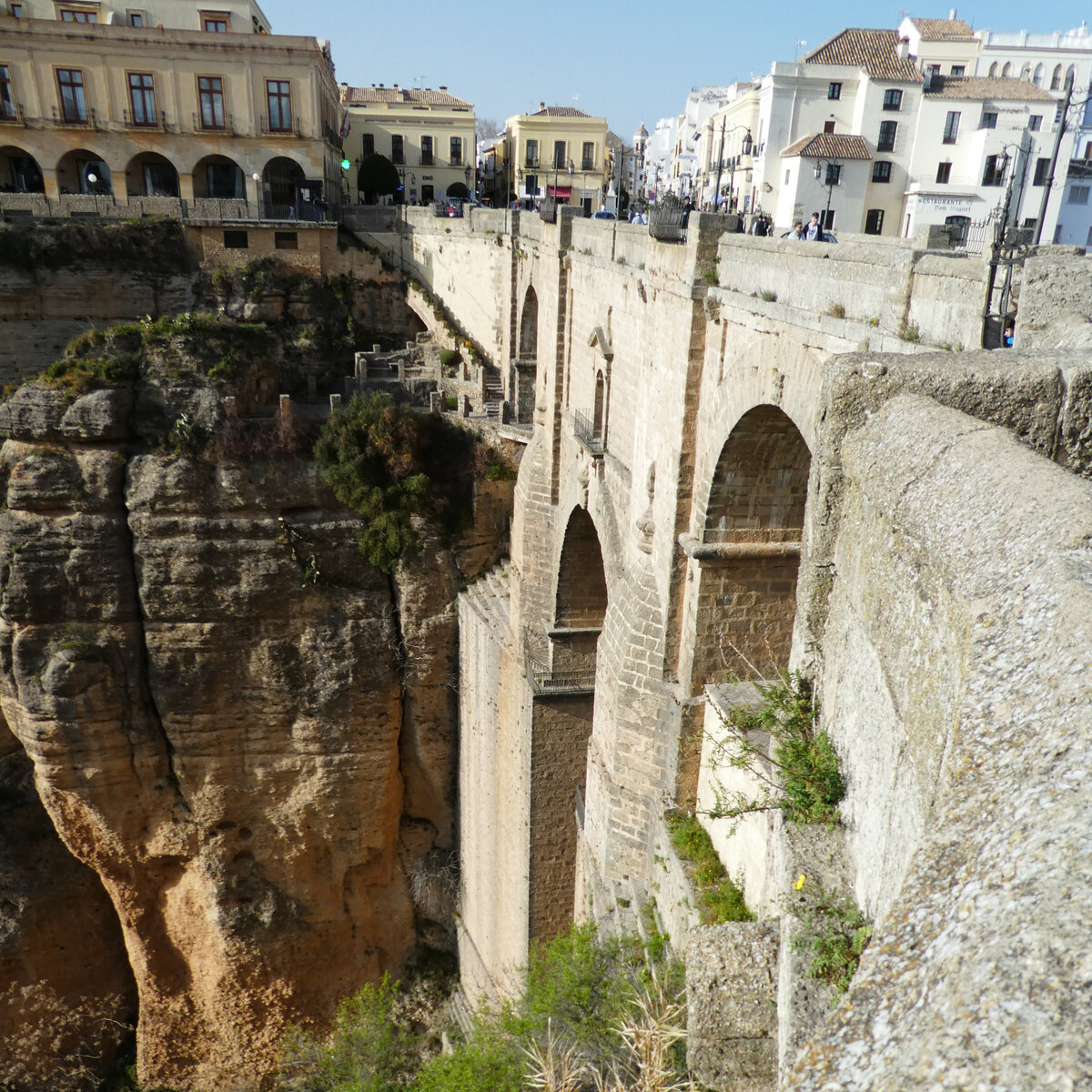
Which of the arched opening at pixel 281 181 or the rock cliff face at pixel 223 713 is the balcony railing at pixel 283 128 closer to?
the arched opening at pixel 281 181

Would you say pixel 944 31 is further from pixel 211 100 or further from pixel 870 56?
pixel 211 100

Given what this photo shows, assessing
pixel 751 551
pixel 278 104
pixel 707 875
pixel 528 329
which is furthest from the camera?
pixel 278 104

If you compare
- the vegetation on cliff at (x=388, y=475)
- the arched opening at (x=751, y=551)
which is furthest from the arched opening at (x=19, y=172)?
the arched opening at (x=751, y=551)

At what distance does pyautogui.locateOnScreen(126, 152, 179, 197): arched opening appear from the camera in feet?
87.5

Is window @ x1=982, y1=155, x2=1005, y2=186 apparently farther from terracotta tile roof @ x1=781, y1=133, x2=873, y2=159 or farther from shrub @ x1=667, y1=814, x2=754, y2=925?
shrub @ x1=667, y1=814, x2=754, y2=925

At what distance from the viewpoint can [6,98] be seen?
24.3 m

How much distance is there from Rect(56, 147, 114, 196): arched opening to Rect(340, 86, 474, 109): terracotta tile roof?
14.0 meters

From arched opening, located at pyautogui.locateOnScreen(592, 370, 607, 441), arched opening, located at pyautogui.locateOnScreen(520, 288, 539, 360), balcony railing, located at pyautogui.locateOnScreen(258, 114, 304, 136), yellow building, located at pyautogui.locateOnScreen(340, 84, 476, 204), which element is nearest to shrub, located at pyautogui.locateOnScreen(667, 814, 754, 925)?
arched opening, located at pyautogui.locateOnScreen(592, 370, 607, 441)

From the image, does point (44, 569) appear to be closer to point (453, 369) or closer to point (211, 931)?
point (211, 931)

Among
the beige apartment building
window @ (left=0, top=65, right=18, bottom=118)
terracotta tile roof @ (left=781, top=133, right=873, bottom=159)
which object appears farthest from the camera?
terracotta tile roof @ (left=781, top=133, right=873, bottom=159)

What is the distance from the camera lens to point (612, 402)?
11.5m

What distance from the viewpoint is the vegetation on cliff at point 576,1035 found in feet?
22.8

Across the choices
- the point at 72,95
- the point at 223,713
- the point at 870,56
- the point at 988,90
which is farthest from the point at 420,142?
the point at 223,713

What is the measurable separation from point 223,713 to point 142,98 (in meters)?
17.7
